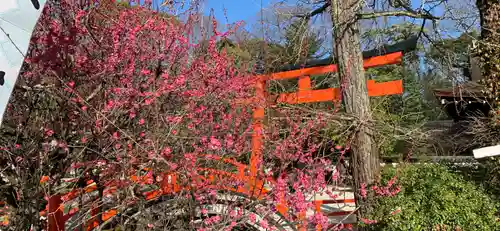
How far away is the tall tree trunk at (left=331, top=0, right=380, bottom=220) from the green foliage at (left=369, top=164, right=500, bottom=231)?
632mm

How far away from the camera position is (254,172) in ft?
14.4

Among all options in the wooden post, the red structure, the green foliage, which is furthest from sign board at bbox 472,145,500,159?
the wooden post

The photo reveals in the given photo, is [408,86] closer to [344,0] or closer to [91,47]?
[344,0]

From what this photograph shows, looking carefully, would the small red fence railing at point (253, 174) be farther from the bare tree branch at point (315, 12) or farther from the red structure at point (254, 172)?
the bare tree branch at point (315, 12)

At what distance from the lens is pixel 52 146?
3.03 m

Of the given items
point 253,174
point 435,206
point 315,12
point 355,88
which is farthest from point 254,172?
point 315,12

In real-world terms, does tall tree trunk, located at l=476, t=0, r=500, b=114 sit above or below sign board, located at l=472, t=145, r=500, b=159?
above

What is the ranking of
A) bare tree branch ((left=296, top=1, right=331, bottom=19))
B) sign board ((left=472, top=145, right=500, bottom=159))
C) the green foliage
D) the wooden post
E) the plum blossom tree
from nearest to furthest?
1. the plum blossom tree
2. the wooden post
3. sign board ((left=472, top=145, right=500, bottom=159))
4. the green foliage
5. bare tree branch ((left=296, top=1, right=331, bottom=19))

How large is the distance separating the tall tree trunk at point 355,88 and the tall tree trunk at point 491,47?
1687 millimetres

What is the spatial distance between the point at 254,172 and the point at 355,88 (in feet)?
6.90

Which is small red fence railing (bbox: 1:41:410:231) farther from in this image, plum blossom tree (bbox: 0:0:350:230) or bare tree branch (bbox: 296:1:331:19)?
bare tree branch (bbox: 296:1:331:19)

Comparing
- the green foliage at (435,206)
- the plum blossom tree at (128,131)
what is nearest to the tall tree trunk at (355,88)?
the green foliage at (435,206)

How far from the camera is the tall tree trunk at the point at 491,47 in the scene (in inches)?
216

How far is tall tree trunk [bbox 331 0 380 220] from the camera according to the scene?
5473mm
